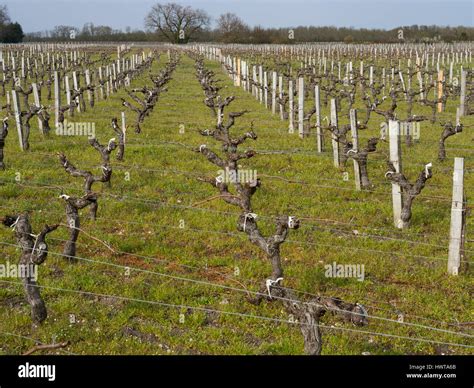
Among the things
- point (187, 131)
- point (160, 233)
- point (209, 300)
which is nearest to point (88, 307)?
point (209, 300)

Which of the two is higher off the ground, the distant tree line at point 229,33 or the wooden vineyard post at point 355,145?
the distant tree line at point 229,33

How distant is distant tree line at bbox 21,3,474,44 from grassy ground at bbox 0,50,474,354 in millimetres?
78502

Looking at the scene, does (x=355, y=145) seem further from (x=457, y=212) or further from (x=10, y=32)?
(x=10, y=32)

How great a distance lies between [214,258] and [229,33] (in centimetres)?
9796

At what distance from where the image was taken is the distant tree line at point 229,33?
92.7 meters

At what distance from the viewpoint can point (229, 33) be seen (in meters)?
102

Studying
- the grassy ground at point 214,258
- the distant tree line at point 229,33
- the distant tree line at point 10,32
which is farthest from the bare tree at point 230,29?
the grassy ground at point 214,258

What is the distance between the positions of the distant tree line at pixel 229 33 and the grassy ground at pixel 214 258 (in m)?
78.5

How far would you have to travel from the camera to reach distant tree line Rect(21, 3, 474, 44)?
9269 cm

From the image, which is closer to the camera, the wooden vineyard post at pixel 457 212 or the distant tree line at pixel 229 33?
the wooden vineyard post at pixel 457 212

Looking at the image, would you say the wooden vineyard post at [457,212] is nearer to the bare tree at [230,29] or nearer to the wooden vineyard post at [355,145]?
the wooden vineyard post at [355,145]

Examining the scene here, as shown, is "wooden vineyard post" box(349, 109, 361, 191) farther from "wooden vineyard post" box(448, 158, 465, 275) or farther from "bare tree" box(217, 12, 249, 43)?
"bare tree" box(217, 12, 249, 43)

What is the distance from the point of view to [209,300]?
7.60 metres

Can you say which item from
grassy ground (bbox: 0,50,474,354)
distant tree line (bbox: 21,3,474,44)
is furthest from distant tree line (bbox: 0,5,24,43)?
grassy ground (bbox: 0,50,474,354)
